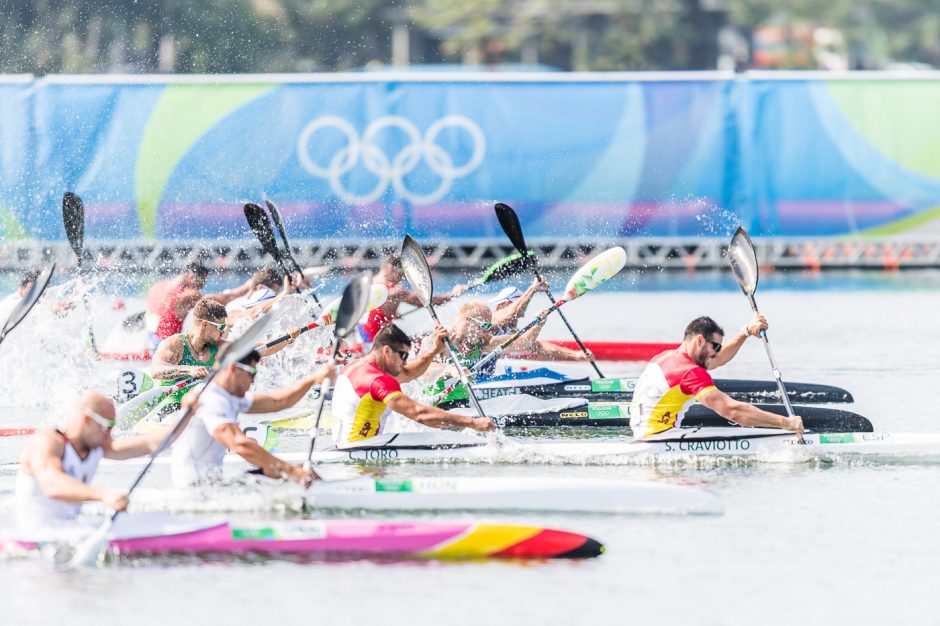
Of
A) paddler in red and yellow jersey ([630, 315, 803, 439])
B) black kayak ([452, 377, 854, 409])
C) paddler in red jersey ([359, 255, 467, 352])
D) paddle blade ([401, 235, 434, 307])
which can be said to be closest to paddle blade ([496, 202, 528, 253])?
paddler in red jersey ([359, 255, 467, 352])

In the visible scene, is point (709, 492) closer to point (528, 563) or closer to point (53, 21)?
point (528, 563)

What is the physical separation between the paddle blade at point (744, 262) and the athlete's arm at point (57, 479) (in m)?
6.89

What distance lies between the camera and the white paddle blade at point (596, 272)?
1589 centimetres

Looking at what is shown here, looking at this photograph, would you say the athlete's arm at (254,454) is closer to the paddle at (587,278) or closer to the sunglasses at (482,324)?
the paddle at (587,278)

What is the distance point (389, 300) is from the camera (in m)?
17.1

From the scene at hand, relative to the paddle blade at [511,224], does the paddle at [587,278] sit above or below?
below

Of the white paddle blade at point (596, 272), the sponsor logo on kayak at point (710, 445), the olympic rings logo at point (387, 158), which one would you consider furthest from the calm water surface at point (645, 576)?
the olympic rings logo at point (387, 158)

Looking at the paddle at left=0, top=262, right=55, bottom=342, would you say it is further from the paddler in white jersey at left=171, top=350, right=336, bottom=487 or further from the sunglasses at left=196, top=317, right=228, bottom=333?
the paddler in white jersey at left=171, top=350, right=336, bottom=487

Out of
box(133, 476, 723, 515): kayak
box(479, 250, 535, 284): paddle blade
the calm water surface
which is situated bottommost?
the calm water surface

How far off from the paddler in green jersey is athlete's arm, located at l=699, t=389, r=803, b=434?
445 cm

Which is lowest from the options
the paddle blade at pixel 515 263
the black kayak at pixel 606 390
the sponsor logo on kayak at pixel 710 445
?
the sponsor logo on kayak at pixel 710 445

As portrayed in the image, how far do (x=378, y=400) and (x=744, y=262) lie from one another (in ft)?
13.3

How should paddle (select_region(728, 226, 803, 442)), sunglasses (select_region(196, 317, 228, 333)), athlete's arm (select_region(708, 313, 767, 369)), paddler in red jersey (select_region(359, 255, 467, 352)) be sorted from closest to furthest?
1. athlete's arm (select_region(708, 313, 767, 369))
2. sunglasses (select_region(196, 317, 228, 333))
3. paddle (select_region(728, 226, 803, 442))
4. paddler in red jersey (select_region(359, 255, 467, 352))

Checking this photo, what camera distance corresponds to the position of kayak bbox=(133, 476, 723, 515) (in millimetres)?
11500
